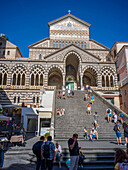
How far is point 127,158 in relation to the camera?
143 inches

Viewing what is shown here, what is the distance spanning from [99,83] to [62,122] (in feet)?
58.7

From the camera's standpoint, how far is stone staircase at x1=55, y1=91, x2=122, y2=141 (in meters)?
12.7

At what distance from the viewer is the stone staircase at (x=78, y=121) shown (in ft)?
41.6

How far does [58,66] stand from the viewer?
30.5 meters

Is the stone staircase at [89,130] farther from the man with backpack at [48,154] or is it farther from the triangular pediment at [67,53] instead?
the triangular pediment at [67,53]

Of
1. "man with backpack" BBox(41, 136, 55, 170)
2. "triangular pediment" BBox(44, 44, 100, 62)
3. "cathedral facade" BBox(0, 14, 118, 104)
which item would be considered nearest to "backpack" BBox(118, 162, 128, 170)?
"man with backpack" BBox(41, 136, 55, 170)

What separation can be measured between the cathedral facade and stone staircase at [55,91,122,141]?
10.5 m

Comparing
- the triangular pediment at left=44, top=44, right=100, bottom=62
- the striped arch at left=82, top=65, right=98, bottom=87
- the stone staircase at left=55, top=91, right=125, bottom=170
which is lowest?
the stone staircase at left=55, top=91, right=125, bottom=170

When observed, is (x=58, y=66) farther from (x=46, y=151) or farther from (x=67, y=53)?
(x=46, y=151)

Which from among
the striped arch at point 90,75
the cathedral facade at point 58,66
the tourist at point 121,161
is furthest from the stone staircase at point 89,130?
the cathedral facade at point 58,66

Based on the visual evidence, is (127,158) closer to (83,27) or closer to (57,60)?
(57,60)

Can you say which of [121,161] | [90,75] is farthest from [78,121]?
[90,75]

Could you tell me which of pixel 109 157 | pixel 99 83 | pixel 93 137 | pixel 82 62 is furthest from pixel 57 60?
pixel 109 157

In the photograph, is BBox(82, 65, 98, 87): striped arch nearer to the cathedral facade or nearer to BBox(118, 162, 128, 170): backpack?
the cathedral facade
